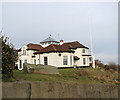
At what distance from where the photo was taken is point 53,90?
21.0ft

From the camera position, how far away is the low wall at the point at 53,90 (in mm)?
6120

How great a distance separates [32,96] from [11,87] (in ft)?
3.53

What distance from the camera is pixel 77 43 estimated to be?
35938 mm

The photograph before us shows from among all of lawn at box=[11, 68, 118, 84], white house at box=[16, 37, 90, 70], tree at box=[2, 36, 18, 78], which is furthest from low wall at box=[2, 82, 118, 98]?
white house at box=[16, 37, 90, 70]

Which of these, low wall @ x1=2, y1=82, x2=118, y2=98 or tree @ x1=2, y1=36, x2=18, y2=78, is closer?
low wall @ x1=2, y1=82, x2=118, y2=98

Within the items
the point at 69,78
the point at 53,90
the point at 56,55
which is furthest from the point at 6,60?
the point at 56,55

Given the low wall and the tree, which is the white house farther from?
the low wall

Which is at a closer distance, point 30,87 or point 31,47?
point 30,87

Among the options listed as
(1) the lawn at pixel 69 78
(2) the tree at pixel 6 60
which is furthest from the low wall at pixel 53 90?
(1) the lawn at pixel 69 78

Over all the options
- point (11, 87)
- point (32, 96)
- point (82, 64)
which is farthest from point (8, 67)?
point (82, 64)

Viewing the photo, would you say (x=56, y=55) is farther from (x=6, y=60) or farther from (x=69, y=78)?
(x=6, y=60)

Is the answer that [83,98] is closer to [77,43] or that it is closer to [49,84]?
[49,84]

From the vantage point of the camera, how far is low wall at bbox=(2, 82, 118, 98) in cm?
612

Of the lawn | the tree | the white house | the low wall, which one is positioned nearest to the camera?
the low wall
